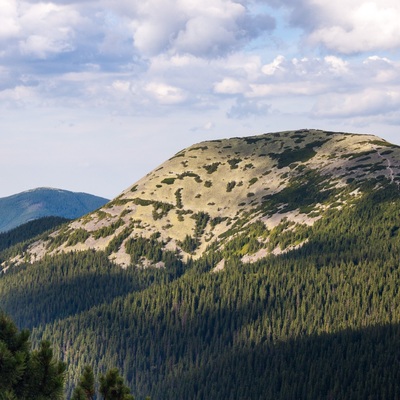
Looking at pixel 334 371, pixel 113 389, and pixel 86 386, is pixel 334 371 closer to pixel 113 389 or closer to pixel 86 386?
pixel 86 386

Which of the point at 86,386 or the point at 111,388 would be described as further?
the point at 86,386

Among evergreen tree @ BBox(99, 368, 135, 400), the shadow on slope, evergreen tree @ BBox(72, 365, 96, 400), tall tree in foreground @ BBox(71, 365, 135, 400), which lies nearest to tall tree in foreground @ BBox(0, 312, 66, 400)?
evergreen tree @ BBox(72, 365, 96, 400)

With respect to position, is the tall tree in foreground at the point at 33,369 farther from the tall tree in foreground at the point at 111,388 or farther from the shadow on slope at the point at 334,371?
the shadow on slope at the point at 334,371

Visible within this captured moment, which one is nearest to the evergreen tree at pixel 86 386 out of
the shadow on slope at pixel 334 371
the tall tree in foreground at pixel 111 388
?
the tall tree in foreground at pixel 111 388

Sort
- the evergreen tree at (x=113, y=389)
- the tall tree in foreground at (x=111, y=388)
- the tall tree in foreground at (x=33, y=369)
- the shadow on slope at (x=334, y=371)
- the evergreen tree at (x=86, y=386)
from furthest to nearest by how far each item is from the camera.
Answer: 1. the shadow on slope at (x=334, y=371)
2. the evergreen tree at (x=113, y=389)
3. the tall tree in foreground at (x=111, y=388)
4. the evergreen tree at (x=86, y=386)
5. the tall tree in foreground at (x=33, y=369)

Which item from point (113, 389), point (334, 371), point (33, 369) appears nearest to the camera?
point (33, 369)

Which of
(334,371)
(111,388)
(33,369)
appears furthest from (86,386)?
(334,371)

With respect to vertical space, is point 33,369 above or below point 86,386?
above

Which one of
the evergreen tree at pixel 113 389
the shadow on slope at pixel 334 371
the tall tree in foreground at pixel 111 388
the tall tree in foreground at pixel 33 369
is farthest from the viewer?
the shadow on slope at pixel 334 371

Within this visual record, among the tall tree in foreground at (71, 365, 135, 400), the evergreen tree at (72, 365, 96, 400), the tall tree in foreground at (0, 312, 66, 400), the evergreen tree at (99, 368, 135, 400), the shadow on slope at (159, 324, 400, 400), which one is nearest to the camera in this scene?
the tall tree in foreground at (0, 312, 66, 400)

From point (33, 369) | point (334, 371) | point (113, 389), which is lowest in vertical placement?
point (334, 371)

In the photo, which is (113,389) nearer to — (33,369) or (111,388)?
(111,388)

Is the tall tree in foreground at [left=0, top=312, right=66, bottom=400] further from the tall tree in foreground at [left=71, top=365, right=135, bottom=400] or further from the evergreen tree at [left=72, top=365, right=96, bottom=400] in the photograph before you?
the tall tree in foreground at [left=71, top=365, right=135, bottom=400]

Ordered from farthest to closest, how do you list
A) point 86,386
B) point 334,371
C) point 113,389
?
point 334,371, point 86,386, point 113,389
